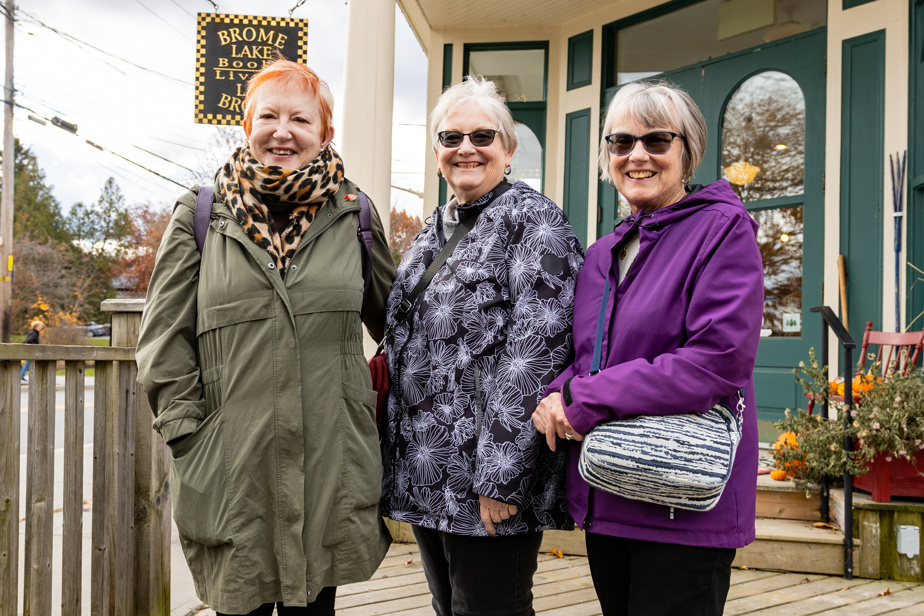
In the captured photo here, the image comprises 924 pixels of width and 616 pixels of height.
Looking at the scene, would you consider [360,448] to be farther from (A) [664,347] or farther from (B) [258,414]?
(A) [664,347]

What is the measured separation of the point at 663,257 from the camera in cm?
154

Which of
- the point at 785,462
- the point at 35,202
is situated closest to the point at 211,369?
the point at 785,462

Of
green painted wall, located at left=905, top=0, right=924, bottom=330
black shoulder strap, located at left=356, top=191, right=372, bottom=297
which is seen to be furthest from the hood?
green painted wall, located at left=905, top=0, right=924, bottom=330

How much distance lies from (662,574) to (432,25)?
617cm

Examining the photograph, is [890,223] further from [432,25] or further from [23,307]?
[23,307]

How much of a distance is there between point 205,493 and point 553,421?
83cm

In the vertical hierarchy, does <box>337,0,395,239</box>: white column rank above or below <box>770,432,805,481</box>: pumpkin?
above

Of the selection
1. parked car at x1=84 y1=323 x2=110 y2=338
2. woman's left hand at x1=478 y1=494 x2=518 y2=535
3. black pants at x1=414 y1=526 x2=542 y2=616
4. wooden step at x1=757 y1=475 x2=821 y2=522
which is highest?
woman's left hand at x1=478 y1=494 x2=518 y2=535

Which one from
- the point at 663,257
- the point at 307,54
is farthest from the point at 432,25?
the point at 663,257

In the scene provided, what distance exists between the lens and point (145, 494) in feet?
8.53

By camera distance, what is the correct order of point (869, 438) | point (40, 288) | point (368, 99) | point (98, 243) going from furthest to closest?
point (98, 243) < point (40, 288) < point (368, 99) < point (869, 438)

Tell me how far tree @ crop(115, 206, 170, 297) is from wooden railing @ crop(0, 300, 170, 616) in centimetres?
3524

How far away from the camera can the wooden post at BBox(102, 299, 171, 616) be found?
2.56 metres

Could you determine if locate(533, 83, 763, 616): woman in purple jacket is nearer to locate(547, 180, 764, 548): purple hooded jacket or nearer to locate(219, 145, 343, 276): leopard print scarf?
locate(547, 180, 764, 548): purple hooded jacket
